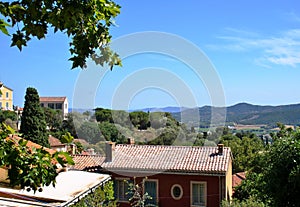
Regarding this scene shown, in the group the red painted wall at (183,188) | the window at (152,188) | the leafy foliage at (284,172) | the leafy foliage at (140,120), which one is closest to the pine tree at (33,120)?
the leafy foliage at (140,120)

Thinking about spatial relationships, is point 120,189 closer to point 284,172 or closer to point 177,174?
point 177,174

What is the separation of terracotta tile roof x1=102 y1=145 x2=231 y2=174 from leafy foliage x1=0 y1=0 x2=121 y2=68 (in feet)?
45.6

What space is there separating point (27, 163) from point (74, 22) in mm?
1245

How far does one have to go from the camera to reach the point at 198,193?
17.3 metres

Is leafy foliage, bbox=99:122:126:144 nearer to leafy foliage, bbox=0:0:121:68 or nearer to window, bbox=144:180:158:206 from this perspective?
window, bbox=144:180:158:206

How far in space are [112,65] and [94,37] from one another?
321mm

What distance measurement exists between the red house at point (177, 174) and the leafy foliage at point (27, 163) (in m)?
14.0

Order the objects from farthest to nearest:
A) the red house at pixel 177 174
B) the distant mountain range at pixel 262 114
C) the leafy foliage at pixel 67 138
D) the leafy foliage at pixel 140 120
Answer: the distant mountain range at pixel 262 114, the leafy foliage at pixel 140 120, the red house at pixel 177 174, the leafy foliage at pixel 67 138

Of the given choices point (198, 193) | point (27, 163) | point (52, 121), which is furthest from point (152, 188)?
point (52, 121)

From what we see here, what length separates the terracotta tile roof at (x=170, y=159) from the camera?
17.0 meters

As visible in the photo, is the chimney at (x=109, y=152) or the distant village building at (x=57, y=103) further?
the distant village building at (x=57, y=103)

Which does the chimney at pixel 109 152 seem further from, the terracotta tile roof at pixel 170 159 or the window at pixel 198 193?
the window at pixel 198 193

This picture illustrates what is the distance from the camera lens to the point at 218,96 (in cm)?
1221

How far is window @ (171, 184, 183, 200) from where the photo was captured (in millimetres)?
17516
